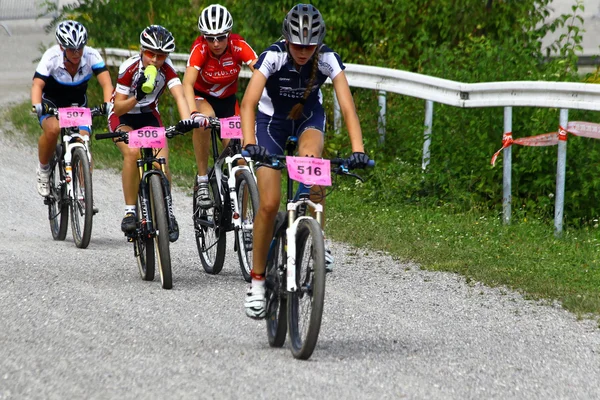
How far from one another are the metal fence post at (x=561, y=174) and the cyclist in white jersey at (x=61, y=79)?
167 inches

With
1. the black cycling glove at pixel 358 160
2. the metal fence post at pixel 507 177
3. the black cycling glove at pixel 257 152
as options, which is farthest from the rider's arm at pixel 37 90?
the black cycling glove at pixel 358 160

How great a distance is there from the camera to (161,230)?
8266 mm

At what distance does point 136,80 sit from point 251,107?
242 cm

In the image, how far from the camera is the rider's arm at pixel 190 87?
905 centimetres

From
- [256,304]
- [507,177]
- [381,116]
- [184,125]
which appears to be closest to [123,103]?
[184,125]

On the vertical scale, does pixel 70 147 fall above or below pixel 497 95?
below

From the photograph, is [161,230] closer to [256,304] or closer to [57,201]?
[256,304]

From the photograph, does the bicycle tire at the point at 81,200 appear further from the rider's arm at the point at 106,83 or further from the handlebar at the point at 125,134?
the handlebar at the point at 125,134

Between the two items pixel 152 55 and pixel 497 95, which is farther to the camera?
pixel 497 95

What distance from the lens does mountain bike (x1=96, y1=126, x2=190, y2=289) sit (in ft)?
27.3

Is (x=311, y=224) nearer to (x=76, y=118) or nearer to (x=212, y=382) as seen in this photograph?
(x=212, y=382)

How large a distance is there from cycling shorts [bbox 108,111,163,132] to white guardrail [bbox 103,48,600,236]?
349 centimetres

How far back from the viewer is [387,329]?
7.02 meters

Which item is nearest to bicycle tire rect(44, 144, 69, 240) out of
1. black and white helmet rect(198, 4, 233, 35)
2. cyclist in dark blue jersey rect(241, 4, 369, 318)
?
black and white helmet rect(198, 4, 233, 35)
